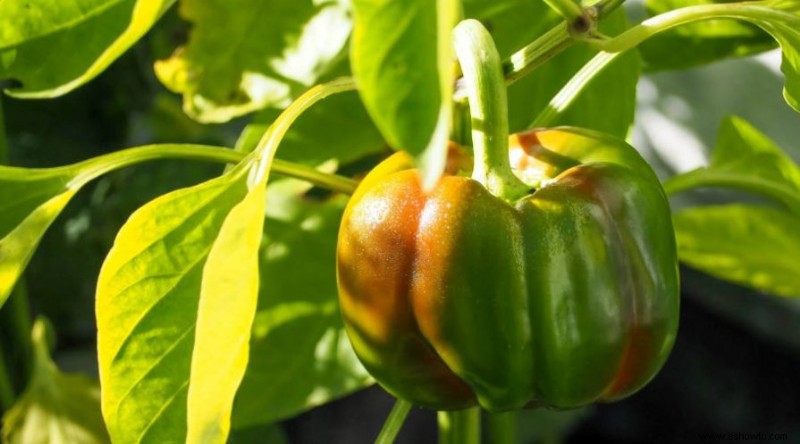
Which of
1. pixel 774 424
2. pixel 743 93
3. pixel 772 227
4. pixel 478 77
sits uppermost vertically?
pixel 478 77

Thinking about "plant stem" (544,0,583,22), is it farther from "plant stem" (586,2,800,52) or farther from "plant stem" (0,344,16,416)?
"plant stem" (0,344,16,416)

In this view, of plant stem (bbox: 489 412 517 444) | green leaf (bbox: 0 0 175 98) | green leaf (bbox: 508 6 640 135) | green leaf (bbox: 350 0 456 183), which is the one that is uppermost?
green leaf (bbox: 350 0 456 183)

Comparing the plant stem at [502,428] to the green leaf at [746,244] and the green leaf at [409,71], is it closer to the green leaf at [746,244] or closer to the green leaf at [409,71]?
the green leaf at [746,244]

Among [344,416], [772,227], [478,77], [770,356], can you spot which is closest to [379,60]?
[478,77]

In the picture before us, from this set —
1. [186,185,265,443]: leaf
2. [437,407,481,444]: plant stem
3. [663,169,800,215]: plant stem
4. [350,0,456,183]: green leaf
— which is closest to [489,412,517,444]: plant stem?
[437,407,481,444]: plant stem

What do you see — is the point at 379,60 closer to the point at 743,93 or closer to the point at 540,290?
the point at 540,290

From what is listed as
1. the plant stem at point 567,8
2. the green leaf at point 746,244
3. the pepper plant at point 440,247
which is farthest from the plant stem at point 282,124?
the green leaf at point 746,244
